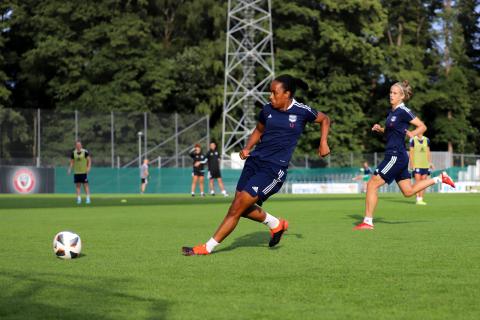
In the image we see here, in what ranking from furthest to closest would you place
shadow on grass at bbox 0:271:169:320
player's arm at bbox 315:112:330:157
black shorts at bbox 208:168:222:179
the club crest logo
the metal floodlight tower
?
the metal floodlight tower
the club crest logo
black shorts at bbox 208:168:222:179
player's arm at bbox 315:112:330:157
shadow on grass at bbox 0:271:169:320

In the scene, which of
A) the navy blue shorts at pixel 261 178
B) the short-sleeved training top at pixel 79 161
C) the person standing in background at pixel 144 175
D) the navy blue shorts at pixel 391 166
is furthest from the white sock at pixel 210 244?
the person standing in background at pixel 144 175

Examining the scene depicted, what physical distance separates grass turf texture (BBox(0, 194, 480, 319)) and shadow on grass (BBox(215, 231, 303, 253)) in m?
0.01

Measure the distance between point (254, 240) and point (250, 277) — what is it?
4.03m

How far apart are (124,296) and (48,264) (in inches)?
94.4

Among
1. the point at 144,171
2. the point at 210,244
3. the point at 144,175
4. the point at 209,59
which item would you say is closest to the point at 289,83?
the point at 210,244

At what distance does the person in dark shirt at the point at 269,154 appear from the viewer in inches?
364

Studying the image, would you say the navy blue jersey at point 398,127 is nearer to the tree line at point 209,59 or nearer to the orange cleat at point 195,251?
the orange cleat at point 195,251

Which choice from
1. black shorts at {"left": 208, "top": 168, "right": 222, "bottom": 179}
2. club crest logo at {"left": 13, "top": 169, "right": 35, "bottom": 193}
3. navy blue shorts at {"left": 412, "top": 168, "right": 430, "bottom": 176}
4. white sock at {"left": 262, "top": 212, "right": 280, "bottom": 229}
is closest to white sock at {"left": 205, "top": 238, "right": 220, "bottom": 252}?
white sock at {"left": 262, "top": 212, "right": 280, "bottom": 229}

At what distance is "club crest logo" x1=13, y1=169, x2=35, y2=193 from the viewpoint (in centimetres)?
4194

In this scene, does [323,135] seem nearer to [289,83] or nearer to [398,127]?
[289,83]

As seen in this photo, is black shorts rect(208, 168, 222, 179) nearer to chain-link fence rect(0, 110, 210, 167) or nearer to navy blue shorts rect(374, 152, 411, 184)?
chain-link fence rect(0, 110, 210, 167)

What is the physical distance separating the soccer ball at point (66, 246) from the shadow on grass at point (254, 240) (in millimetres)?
1667

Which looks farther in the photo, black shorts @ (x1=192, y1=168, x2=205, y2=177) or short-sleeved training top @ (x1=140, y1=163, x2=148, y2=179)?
short-sleeved training top @ (x1=140, y1=163, x2=148, y2=179)

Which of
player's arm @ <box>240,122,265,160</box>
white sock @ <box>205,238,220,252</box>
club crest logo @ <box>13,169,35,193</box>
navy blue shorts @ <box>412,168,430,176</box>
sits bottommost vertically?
club crest logo @ <box>13,169,35,193</box>
